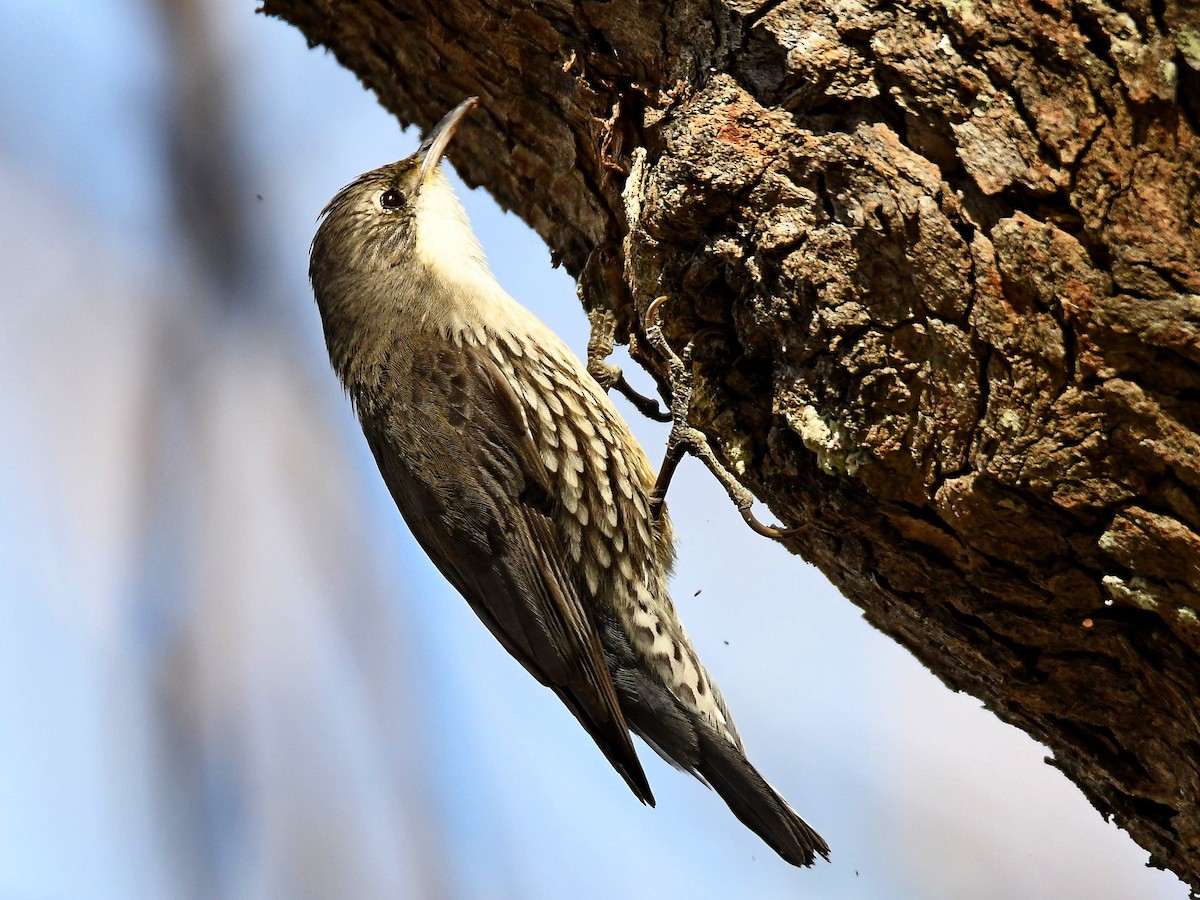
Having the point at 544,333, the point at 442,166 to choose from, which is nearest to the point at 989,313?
the point at 544,333

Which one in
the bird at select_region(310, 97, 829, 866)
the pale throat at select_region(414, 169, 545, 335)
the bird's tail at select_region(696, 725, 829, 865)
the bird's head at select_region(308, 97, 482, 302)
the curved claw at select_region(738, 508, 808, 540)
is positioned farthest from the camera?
the bird's head at select_region(308, 97, 482, 302)

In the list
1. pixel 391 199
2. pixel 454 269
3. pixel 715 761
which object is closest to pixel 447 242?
pixel 454 269

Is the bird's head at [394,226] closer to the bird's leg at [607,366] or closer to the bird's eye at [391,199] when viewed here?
the bird's eye at [391,199]

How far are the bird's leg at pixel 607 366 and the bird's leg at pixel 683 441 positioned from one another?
207mm

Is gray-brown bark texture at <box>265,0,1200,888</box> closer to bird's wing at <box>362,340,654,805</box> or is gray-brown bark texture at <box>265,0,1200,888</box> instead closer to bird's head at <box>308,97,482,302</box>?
bird's wing at <box>362,340,654,805</box>

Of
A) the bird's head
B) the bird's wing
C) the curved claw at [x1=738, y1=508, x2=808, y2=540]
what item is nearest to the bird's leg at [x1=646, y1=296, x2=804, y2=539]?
the curved claw at [x1=738, y1=508, x2=808, y2=540]

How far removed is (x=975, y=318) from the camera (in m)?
1.86

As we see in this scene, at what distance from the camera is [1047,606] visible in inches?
76.2

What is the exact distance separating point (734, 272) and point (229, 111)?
1.37 m

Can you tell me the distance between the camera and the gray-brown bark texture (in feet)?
5.70

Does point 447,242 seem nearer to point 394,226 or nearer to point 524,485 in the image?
point 394,226

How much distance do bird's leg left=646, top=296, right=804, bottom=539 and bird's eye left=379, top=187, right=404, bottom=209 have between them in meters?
1.20

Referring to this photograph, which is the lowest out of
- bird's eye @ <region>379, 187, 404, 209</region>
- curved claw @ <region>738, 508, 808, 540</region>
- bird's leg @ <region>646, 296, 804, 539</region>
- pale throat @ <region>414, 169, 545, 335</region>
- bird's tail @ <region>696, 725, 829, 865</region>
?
bird's tail @ <region>696, 725, 829, 865</region>

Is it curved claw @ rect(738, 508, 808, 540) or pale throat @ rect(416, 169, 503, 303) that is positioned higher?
pale throat @ rect(416, 169, 503, 303)
